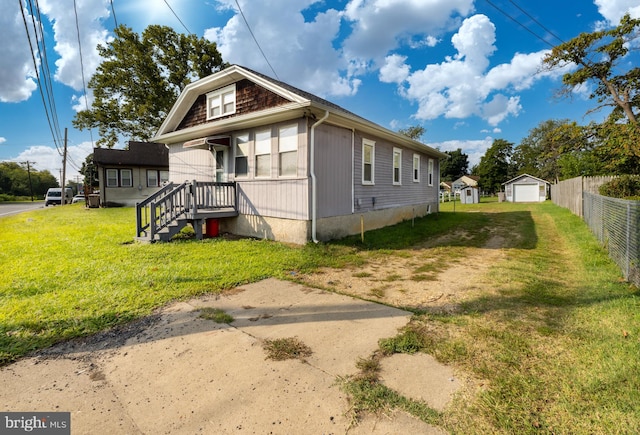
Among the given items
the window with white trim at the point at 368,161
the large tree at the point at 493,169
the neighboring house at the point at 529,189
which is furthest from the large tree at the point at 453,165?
the window with white trim at the point at 368,161

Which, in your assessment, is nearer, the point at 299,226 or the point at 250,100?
the point at 299,226

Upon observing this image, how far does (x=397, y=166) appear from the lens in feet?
40.9

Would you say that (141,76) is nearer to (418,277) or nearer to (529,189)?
(418,277)

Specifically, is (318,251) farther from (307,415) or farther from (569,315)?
(307,415)

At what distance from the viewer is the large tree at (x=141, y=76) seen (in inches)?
957

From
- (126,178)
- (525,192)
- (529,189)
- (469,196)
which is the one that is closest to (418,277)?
(126,178)

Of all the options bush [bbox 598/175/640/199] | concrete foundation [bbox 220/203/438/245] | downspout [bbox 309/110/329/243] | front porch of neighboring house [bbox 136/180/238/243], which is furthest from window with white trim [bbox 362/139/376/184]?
bush [bbox 598/175/640/199]

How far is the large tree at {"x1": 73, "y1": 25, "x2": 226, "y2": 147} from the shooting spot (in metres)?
24.3

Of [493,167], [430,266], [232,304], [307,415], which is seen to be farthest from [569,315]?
[493,167]

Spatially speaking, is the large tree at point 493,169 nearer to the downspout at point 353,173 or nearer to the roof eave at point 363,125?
the roof eave at point 363,125

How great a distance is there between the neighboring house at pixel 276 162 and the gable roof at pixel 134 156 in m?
14.3

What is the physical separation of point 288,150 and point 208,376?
21.4ft

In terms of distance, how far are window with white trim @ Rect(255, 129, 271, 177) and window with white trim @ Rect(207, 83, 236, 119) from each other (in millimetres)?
1675

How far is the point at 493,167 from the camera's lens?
52.3m
